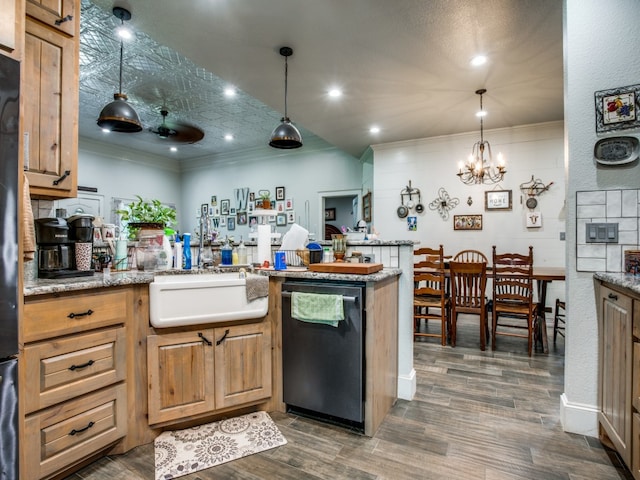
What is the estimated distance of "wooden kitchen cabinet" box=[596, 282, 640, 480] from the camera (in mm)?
1347

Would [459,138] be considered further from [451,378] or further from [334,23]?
[451,378]

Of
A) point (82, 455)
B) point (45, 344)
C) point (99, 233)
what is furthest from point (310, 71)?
point (82, 455)

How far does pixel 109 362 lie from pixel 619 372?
2.42 meters

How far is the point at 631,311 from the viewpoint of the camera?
1407 mm

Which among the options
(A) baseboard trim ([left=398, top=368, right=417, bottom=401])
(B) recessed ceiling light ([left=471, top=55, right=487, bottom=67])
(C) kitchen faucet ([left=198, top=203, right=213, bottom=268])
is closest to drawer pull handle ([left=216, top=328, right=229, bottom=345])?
(C) kitchen faucet ([left=198, top=203, right=213, bottom=268])

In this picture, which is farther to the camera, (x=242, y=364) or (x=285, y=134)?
(x=285, y=134)

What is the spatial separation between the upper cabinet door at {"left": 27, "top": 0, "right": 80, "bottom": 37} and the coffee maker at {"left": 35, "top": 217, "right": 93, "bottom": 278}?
0.99m

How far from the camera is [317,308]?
6.09 ft

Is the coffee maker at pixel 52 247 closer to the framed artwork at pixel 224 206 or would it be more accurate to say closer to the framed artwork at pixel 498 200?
the framed artwork at pixel 498 200

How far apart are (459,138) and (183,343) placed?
4.84 m

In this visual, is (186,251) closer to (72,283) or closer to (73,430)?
(72,283)

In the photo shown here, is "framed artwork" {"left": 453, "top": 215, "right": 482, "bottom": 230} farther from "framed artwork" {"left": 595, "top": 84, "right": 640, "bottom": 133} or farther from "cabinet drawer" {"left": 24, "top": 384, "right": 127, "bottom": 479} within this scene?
"cabinet drawer" {"left": 24, "top": 384, "right": 127, "bottom": 479}

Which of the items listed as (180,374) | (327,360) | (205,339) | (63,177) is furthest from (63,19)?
(327,360)

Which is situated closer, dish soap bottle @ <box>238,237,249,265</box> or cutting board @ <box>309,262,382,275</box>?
cutting board @ <box>309,262,382,275</box>
